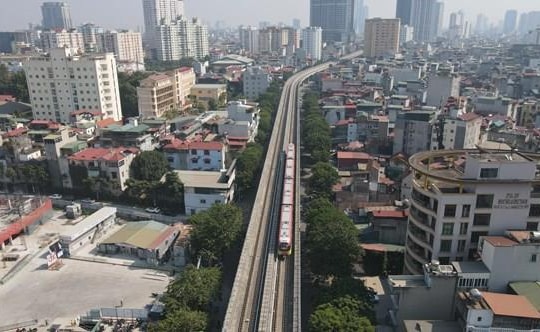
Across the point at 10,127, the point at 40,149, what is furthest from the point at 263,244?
the point at 10,127

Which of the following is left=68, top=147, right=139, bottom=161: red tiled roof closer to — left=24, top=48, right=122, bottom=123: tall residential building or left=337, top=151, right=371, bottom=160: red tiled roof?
left=24, top=48, right=122, bottom=123: tall residential building

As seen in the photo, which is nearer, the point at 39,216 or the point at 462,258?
the point at 462,258

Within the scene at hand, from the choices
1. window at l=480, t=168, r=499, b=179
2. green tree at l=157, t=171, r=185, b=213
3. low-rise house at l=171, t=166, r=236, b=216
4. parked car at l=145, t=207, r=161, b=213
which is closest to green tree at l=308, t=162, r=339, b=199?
low-rise house at l=171, t=166, r=236, b=216

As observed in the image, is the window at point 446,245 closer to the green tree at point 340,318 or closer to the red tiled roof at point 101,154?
the green tree at point 340,318

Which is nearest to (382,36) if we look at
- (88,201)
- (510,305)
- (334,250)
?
(88,201)

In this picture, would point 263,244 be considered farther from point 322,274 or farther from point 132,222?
point 132,222

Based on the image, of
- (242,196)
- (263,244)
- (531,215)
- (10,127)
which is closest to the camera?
(531,215)

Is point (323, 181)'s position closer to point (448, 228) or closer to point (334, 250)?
point (334, 250)

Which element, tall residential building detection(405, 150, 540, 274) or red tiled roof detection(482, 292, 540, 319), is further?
tall residential building detection(405, 150, 540, 274)
